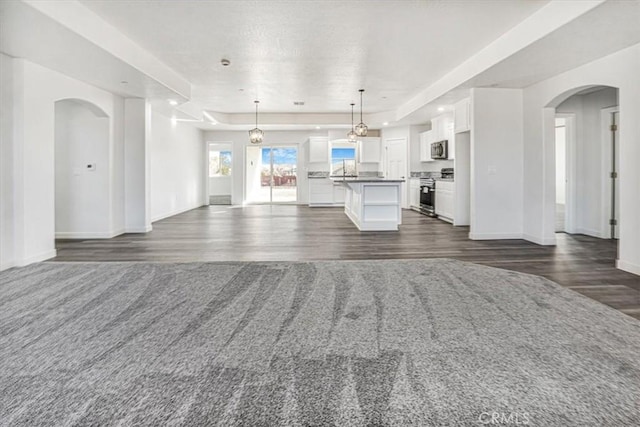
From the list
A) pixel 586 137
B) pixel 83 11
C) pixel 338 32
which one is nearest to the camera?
pixel 83 11

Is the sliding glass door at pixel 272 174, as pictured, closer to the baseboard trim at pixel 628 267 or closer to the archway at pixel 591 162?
the archway at pixel 591 162

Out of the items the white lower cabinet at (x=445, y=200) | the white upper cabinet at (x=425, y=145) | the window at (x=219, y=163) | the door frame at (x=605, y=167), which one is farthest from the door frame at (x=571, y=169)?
the window at (x=219, y=163)

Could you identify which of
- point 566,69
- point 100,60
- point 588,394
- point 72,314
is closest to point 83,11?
point 100,60

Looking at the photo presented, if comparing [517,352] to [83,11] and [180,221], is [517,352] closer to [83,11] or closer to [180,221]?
[83,11]

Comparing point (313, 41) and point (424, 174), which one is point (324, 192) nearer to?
point (424, 174)

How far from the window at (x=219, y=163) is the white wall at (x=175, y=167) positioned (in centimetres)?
34

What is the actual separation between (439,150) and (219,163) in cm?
744

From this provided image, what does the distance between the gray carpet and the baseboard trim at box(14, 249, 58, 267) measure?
2.81 ft

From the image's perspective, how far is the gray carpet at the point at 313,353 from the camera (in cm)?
168

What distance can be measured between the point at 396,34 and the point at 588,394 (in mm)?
3998

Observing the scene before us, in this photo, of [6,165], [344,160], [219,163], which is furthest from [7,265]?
[344,160]

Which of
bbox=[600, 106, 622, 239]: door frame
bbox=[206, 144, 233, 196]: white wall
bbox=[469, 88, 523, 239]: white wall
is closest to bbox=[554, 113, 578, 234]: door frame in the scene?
bbox=[600, 106, 622, 239]: door frame

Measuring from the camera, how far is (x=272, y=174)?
12930 millimetres

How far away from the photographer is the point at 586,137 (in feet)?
21.0
